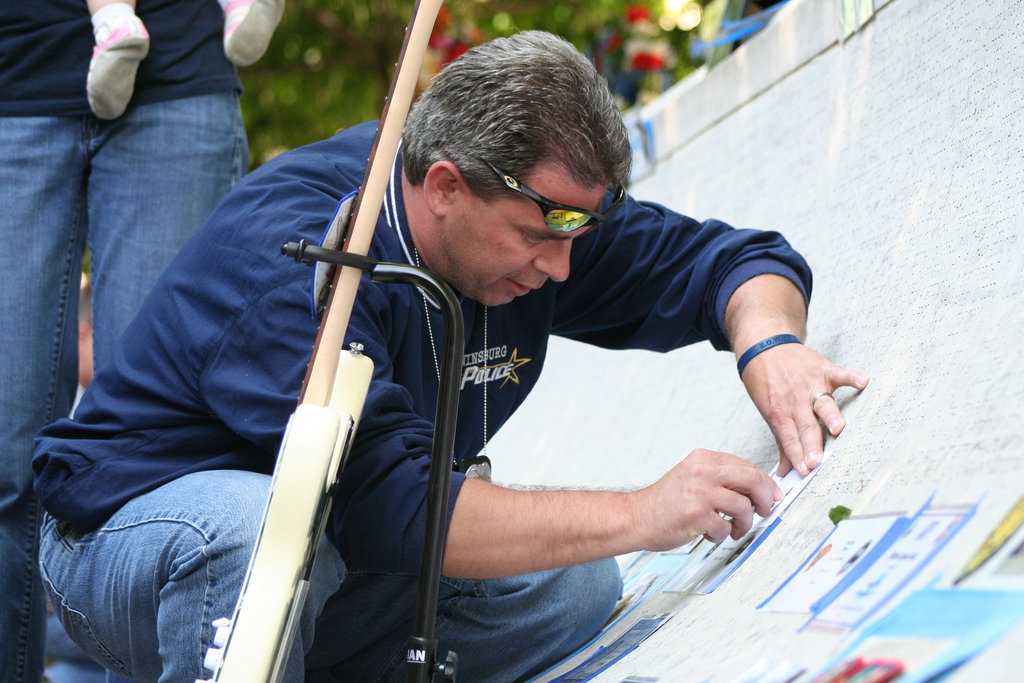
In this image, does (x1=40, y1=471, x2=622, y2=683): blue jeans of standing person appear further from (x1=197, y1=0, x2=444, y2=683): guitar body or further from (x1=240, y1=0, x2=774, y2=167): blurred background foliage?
(x1=240, y1=0, x2=774, y2=167): blurred background foliage

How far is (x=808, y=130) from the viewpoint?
288 cm

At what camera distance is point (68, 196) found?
2.21 m

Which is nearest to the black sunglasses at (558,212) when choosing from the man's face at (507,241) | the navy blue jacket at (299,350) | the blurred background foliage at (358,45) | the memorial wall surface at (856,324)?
the man's face at (507,241)

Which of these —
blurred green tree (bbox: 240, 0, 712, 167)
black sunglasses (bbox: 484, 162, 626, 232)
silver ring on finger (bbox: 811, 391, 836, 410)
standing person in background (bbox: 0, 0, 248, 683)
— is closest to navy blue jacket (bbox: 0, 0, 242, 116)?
standing person in background (bbox: 0, 0, 248, 683)

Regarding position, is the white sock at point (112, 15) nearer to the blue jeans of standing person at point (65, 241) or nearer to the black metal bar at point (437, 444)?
the blue jeans of standing person at point (65, 241)

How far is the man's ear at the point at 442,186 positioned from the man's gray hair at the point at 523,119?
0.02 metres

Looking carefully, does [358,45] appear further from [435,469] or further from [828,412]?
[435,469]

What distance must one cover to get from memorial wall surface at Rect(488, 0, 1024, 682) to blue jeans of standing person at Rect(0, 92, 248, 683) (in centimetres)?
104

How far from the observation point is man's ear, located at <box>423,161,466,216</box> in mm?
1780

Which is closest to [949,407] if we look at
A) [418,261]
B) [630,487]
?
[418,261]

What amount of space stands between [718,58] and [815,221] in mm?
1204

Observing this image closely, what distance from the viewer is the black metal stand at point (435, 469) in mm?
1331

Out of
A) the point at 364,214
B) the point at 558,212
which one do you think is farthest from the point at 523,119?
the point at 364,214

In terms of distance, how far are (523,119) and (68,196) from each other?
1.03 metres
